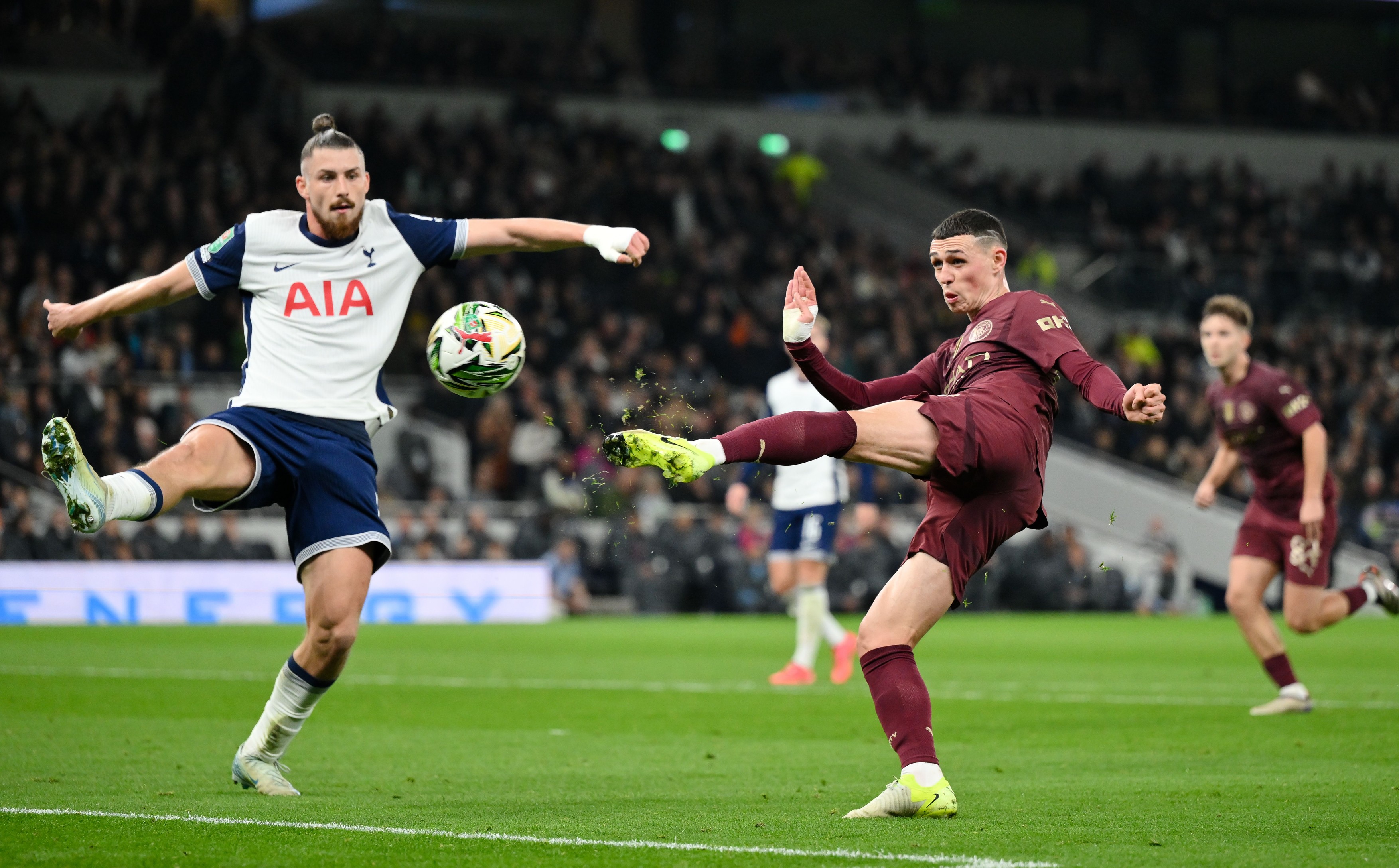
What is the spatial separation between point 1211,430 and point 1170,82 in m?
16.2

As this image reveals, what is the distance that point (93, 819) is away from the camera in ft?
19.6

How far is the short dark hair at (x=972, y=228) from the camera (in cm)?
662

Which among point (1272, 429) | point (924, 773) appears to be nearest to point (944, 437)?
point (924, 773)

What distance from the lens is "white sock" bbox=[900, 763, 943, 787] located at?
6.10 meters

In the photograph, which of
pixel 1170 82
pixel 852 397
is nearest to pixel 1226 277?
pixel 1170 82

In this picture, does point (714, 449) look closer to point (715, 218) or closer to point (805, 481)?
point (805, 481)

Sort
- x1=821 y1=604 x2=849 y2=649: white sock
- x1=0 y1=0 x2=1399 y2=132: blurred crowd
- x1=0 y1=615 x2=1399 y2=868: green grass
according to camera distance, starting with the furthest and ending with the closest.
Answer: x1=0 y1=0 x2=1399 y2=132: blurred crowd → x1=821 y1=604 x2=849 y2=649: white sock → x1=0 y1=615 x2=1399 y2=868: green grass

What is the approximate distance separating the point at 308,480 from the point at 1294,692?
22.0 feet

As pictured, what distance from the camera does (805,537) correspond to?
13.3 meters

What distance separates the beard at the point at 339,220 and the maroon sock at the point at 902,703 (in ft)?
8.97

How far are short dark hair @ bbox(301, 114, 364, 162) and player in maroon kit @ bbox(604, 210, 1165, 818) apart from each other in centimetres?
196

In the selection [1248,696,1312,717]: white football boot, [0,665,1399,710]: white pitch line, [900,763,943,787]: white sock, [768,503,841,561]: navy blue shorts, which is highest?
[768,503,841,561]: navy blue shorts

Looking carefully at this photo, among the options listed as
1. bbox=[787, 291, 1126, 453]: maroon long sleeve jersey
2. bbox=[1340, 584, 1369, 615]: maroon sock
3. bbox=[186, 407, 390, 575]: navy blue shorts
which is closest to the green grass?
bbox=[1340, 584, 1369, 615]: maroon sock

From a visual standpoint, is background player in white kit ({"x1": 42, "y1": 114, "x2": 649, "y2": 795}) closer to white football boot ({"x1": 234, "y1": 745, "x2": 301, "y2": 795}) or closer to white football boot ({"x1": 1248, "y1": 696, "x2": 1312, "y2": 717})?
white football boot ({"x1": 234, "y1": 745, "x2": 301, "y2": 795})
